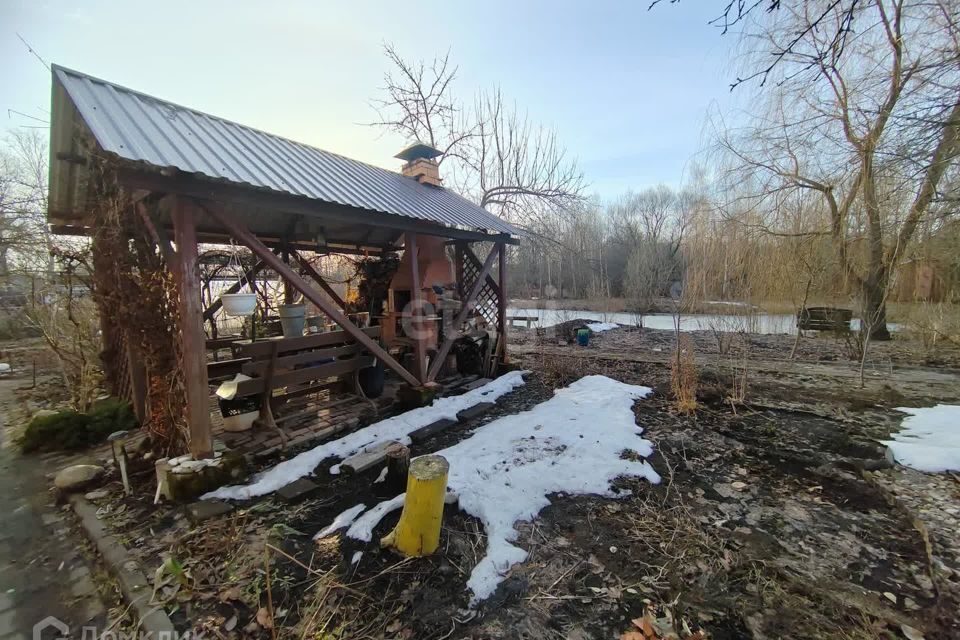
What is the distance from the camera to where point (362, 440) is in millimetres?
3787

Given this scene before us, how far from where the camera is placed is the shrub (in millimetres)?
3729

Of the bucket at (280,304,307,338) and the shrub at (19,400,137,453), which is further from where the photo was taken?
the bucket at (280,304,307,338)

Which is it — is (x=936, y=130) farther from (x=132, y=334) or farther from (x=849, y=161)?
(x=132, y=334)

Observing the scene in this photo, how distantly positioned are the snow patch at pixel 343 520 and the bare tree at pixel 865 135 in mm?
6932

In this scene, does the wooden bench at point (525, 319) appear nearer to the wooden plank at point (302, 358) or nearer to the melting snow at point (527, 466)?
the melting snow at point (527, 466)

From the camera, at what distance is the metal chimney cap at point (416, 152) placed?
6.91m

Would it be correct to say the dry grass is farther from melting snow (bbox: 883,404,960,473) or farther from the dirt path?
the dirt path

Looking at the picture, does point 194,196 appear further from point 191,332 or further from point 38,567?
point 38,567

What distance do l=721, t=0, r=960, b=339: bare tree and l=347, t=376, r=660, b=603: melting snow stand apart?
4.84 m

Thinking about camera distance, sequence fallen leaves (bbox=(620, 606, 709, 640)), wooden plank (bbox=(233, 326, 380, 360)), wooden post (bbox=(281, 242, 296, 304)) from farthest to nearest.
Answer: wooden post (bbox=(281, 242, 296, 304)), wooden plank (bbox=(233, 326, 380, 360)), fallen leaves (bbox=(620, 606, 709, 640))

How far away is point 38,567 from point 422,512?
95.6 inches

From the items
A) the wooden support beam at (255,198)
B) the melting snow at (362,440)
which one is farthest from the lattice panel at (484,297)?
the wooden support beam at (255,198)

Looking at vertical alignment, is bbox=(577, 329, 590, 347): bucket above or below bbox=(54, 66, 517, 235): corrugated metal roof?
below

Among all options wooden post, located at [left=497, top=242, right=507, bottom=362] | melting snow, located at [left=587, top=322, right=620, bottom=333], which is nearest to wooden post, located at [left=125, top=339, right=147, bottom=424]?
wooden post, located at [left=497, top=242, right=507, bottom=362]
